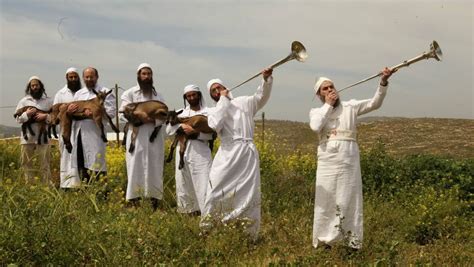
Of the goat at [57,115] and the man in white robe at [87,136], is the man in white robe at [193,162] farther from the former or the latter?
the goat at [57,115]

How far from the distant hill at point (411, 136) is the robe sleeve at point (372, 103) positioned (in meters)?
9.28

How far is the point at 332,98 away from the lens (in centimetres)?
583

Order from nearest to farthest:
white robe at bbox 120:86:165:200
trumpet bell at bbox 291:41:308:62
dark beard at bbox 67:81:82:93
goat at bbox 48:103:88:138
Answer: trumpet bell at bbox 291:41:308:62
white robe at bbox 120:86:165:200
goat at bbox 48:103:88:138
dark beard at bbox 67:81:82:93

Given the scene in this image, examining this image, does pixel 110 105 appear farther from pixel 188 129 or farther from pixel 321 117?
pixel 321 117

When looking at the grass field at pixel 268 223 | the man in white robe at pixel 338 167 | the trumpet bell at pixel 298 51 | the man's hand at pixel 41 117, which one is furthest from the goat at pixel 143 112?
the man in white robe at pixel 338 167

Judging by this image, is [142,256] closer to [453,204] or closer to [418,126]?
[453,204]

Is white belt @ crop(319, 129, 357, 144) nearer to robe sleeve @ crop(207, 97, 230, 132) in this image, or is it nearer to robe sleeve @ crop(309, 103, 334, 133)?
robe sleeve @ crop(309, 103, 334, 133)

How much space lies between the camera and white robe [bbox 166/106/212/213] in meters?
7.72

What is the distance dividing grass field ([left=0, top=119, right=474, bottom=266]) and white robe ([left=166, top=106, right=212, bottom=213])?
602mm

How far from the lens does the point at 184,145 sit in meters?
7.87

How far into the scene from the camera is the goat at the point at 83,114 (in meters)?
8.10

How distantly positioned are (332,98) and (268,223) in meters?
1.94

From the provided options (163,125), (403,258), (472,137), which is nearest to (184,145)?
(163,125)

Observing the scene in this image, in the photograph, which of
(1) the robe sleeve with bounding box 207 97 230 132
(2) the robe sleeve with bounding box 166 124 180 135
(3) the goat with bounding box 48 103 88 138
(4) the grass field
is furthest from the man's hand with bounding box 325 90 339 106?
(3) the goat with bounding box 48 103 88 138
